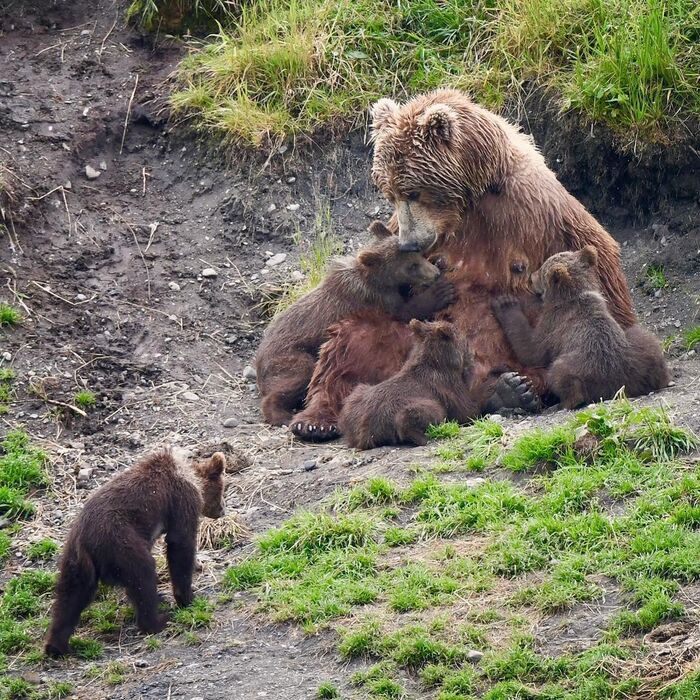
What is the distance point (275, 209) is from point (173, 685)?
703 cm

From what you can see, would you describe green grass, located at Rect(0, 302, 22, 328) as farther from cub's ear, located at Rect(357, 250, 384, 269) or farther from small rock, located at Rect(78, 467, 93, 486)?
cub's ear, located at Rect(357, 250, 384, 269)

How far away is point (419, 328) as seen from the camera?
8.95 metres

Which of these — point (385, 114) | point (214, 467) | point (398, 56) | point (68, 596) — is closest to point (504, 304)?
point (385, 114)

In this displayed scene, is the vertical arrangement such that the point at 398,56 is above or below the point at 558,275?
above

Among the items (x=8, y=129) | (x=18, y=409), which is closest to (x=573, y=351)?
(x=18, y=409)

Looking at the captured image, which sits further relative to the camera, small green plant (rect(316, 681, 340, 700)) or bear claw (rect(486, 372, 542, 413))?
bear claw (rect(486, 372, 542, 413))

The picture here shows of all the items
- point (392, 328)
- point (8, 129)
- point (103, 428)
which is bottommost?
point (103, 428)

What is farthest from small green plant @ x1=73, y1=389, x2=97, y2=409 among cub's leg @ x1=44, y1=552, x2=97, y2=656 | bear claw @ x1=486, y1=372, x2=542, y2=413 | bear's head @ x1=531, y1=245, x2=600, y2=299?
bear's head @ x1=531, y1=245, x2=600, y2=299

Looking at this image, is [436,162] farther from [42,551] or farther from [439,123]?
[42,551]

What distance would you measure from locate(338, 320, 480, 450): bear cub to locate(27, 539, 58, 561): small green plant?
2.15 metres

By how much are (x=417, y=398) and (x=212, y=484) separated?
1.69 metres

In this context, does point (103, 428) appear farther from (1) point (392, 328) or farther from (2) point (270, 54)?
(2) point (270, 54)

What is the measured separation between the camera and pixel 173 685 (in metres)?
6.25

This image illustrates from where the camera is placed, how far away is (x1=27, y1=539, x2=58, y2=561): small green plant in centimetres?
796
